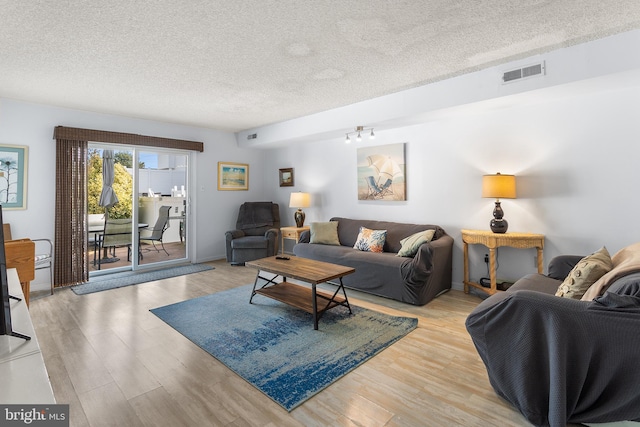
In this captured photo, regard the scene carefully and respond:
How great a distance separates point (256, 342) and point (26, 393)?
6.04 ft

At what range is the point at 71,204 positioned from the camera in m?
4.29

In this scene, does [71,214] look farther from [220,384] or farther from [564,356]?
[564,356]

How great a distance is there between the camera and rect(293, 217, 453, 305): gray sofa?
3.43m

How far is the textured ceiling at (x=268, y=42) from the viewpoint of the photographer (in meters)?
2.08

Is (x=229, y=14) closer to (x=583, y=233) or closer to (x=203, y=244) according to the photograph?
(x=583, y=233)

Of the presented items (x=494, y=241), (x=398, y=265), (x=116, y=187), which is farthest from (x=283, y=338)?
(x=116, y=187)

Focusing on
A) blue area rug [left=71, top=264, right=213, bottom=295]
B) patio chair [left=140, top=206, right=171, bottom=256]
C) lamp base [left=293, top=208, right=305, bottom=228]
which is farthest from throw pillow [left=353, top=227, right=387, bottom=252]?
patio chair [left=140, top=206, right=171, bottom=256]

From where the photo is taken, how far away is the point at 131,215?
5.07 meters

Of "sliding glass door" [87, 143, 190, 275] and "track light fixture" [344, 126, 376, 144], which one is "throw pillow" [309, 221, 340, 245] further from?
"sliding glass door" [87, 143, 190, 275]

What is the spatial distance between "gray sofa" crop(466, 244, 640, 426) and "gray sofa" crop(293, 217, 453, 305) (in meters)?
1.59

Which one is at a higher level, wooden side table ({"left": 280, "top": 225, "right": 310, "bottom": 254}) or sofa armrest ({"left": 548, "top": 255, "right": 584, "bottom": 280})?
wooden side table ({"left": 280, "top": 225, "right": 310, "bottom": 254})

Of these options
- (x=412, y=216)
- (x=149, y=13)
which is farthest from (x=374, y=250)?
(x=149, y=13)

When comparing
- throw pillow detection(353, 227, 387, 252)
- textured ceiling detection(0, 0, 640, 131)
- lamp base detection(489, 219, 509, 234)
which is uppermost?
textured ceiling detection(0, 0, 640, 131)

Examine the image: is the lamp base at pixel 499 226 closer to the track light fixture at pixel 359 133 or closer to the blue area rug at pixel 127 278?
the track light fixture at pixel 359 133
